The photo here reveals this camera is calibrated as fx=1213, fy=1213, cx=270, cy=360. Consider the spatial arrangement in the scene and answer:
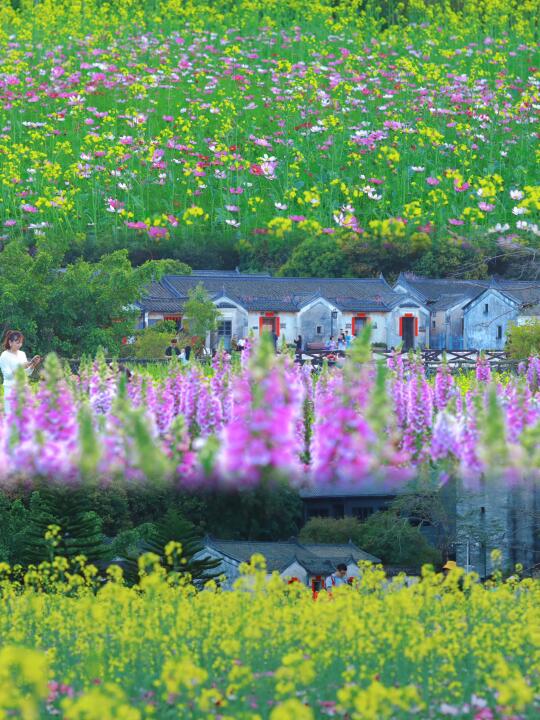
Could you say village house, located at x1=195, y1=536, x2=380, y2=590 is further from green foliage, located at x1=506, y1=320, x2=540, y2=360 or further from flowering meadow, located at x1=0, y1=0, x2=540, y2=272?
green foliage, located at x1=506, y1=320, x2=540, y2=360

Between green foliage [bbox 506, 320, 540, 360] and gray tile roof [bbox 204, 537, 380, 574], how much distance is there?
2168cm

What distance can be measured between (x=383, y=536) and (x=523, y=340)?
23.0 m

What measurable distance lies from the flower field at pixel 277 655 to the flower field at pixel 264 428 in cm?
187

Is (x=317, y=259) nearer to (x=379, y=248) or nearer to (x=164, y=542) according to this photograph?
(x=379, y=248)

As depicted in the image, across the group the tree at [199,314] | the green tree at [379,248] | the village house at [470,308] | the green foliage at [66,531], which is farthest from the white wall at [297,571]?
the green tree at [379,248]

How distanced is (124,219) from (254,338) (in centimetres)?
1487

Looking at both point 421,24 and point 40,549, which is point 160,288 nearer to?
point 40,549

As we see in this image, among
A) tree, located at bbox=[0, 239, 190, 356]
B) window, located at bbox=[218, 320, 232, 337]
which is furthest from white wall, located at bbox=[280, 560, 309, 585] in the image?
tree, located at bbox=[0, 239, 190, 356]

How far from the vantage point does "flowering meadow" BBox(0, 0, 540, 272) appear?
26453mm

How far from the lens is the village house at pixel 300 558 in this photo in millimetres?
49469

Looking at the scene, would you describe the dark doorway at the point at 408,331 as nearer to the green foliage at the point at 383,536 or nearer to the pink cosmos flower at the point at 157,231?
the pink cosmos flower at the point at 157,231

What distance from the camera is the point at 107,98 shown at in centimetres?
3300

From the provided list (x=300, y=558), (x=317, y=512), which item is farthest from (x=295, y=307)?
(x=317, y=512)

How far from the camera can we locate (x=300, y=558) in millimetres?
52625
